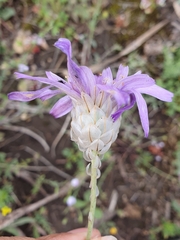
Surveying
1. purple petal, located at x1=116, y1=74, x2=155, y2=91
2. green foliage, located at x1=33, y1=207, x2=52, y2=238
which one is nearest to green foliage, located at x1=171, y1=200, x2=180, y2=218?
green foliage, located at x1=33, y1=207, x2=52, y2=238

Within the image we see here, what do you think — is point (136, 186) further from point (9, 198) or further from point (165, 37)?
point (165, 37)

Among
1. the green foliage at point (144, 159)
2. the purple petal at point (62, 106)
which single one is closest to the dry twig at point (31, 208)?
the green foliage at point (144, 159)

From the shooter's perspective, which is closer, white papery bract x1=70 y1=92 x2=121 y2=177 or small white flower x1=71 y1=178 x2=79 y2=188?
white papery bract x1=70 y1=92 x2=121 y2=177

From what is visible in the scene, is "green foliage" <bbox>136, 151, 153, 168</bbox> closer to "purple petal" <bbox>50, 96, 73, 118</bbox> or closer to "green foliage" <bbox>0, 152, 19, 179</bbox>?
"green foliage" <bbox>0, 152, 19, 179</bbox>

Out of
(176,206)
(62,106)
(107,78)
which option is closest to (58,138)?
(176,206)

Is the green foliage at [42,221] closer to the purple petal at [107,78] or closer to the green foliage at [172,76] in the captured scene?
the green foliage at [172,76]

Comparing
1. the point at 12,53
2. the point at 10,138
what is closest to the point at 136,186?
the point at 10,138

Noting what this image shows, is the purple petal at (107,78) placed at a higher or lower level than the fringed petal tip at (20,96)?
higher

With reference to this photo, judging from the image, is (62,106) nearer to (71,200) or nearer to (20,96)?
(20,96)
